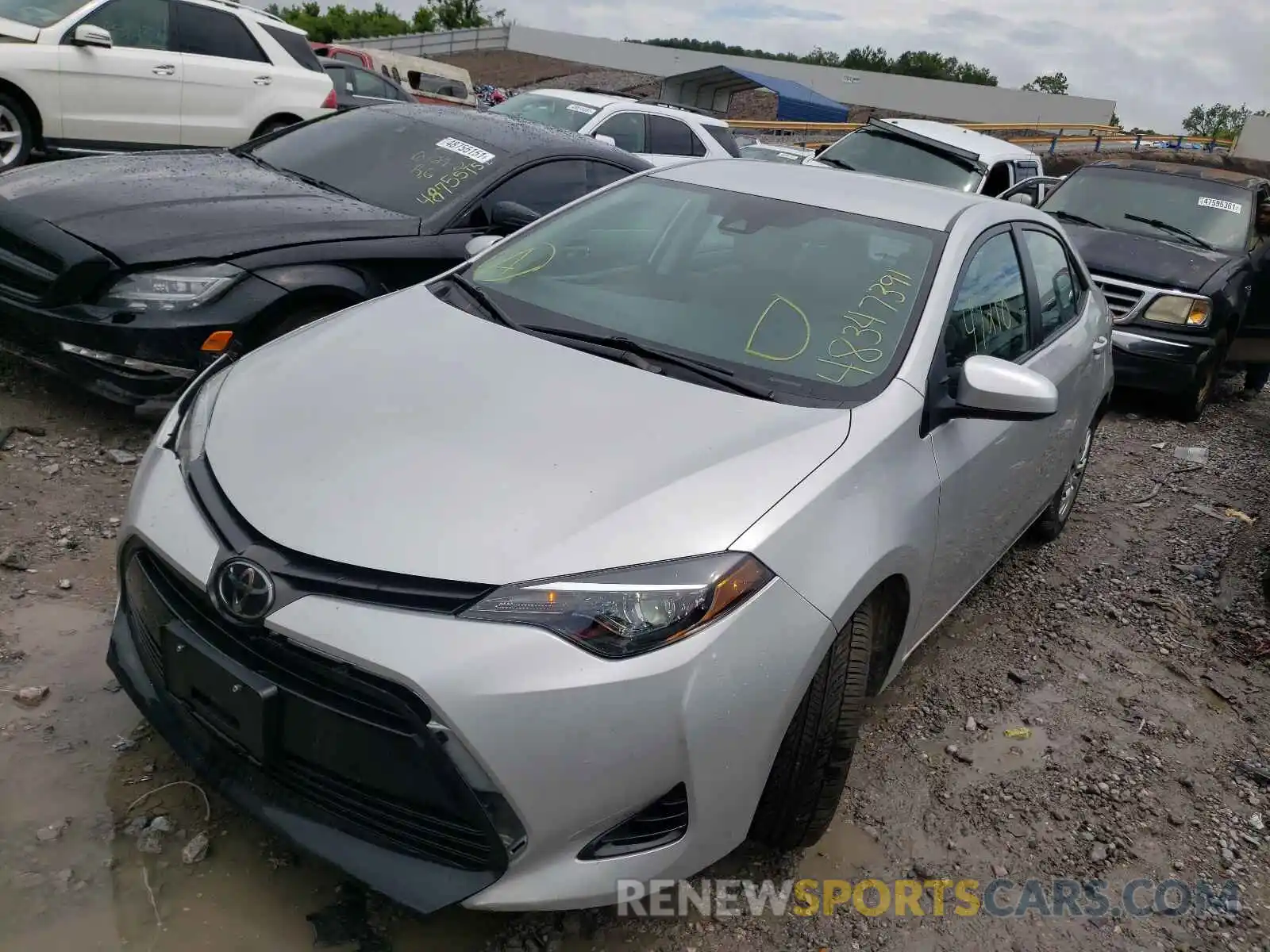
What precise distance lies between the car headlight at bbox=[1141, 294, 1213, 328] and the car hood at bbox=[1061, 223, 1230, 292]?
93 millimetres

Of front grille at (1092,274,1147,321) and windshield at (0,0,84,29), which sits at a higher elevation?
windshield at (0,0,84,29)

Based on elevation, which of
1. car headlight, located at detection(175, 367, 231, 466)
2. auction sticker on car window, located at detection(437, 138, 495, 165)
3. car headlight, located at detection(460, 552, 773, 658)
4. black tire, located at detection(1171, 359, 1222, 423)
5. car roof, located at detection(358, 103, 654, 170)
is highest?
car roof, located at detection(358, 103, 654, 170)

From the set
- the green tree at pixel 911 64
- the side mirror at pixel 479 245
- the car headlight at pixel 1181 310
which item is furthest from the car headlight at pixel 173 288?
the green tree at pixel 911 64

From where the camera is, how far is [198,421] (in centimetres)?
238

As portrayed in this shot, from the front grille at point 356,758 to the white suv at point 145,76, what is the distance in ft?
22.8

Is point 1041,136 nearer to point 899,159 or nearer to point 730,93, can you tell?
point 730,93

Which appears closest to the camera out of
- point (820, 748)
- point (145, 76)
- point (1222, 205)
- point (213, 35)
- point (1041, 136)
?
point (820, 748)

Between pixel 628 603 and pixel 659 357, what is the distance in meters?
0.99

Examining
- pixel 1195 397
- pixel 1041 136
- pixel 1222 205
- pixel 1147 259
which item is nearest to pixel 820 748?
pixel 1195 397

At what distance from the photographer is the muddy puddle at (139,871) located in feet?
6.54

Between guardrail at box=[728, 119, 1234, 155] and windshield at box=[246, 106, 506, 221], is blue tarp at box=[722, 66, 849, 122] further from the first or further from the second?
windshield at box=[246, 106, 506, 221]

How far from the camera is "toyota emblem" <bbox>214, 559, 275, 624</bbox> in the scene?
1.82 m

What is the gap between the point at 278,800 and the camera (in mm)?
1933

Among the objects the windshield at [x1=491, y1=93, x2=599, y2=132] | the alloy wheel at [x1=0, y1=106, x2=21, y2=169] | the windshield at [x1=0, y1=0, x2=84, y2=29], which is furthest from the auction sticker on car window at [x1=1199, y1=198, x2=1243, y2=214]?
the alloy wheel at [x1=0, y1=106, x2=21, y2=169]
